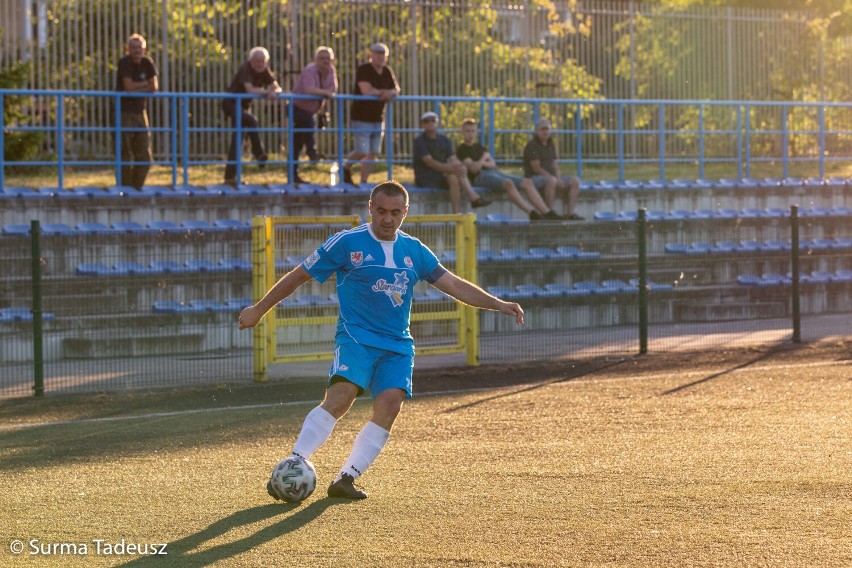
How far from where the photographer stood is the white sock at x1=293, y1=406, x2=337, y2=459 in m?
7.88

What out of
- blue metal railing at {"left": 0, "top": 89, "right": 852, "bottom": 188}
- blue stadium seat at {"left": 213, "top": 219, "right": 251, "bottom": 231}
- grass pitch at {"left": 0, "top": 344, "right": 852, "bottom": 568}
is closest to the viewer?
grass pitch at {"left": 0, "top": 344, "right": 852, "bottom": 568}

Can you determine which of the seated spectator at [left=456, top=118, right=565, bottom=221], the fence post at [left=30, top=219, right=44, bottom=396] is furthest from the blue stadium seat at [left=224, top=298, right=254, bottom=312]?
the seated spectator at [left=456, top=118, right=565, bottom=221]

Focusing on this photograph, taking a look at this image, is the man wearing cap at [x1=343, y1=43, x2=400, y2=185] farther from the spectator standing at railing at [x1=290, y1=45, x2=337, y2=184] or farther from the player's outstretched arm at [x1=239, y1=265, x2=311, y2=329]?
the player's outstretched arm at [x1=239, y1=265, x2=311, y2=329]

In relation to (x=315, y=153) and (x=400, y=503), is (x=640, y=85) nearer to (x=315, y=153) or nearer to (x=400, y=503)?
(x=315, y=153)

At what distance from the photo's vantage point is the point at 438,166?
2008 centimetres

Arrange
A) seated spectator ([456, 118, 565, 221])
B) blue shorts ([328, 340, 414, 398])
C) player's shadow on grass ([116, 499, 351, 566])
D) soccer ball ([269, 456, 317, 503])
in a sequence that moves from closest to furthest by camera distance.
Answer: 1. player's shadow on grass ([116, 499, 351, 566])
2. soccer ball ([269, 456, 317, 503])
3. blue shorts ([328, 340, 414, 398])
4. seated spectator ([456, 118, 565, 221])

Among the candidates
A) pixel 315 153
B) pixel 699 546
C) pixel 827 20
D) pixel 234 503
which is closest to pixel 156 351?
pixel 315 153

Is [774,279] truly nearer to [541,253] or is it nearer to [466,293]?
[541,253]

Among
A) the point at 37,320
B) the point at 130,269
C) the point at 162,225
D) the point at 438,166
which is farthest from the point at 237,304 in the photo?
the point at 438,166

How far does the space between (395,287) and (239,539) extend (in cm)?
180

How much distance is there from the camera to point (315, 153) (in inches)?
806

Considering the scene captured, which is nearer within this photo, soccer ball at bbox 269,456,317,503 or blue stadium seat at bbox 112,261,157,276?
soccer ball at bbox 269,456,317,503

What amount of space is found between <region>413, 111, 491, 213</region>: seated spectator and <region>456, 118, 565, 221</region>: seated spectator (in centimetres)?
32

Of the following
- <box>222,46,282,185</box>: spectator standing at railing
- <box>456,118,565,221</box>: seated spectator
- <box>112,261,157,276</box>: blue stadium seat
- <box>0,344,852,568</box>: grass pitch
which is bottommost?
<box>0,344,852,568</box>: grass pitch
